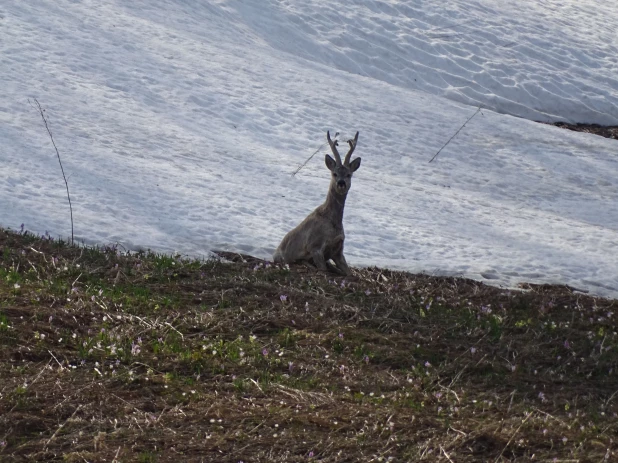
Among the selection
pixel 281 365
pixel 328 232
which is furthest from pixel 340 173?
pixel 281 365

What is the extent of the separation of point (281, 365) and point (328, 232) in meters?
3.52

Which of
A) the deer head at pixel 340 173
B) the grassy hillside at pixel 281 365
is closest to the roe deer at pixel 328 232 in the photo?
the deer head at pixel 340 173

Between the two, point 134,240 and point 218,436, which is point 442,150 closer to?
point 134,240

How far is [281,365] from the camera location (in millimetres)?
7297

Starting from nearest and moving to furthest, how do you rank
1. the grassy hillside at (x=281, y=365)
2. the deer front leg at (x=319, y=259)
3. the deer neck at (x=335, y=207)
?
1. the grassy hillside at (x=281, y=365)
2. the deer front leg at (x=319, y=259)
3. the deer neck at (x=335, y=207)

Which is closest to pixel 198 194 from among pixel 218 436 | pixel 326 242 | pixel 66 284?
pixel 326 242

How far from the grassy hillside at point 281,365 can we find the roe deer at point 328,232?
31cm

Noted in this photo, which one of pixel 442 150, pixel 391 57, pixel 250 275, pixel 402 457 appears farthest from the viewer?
pixel 391 57

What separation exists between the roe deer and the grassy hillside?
12.3 inches

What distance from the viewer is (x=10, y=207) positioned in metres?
11.9

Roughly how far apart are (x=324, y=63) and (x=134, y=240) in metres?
11.5

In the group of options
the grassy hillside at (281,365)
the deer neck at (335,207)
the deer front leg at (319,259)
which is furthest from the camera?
the deer neck at (335,207)

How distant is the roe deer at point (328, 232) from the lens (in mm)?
10656

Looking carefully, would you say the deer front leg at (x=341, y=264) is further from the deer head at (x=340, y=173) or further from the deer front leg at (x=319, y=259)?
the deer head at (x=340, y=173)
